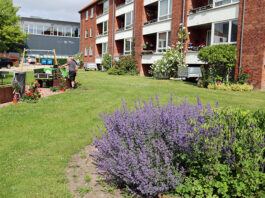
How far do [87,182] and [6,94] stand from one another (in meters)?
7.70

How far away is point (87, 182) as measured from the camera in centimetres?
395

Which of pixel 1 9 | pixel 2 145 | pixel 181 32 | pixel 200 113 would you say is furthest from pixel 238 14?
pixel 1 9

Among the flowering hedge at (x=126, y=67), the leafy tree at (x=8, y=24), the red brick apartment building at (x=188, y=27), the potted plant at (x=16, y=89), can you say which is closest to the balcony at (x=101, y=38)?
the red brick apartment building at (x=188, y=27)

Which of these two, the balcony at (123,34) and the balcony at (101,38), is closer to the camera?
the balcony at (123,34)

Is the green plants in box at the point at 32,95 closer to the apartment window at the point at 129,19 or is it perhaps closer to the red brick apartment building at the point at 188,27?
the red brick apartment building at the point at 188,27

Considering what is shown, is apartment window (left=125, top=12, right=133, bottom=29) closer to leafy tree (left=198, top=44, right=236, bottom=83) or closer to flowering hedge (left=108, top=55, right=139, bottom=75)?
flowering hedge (left=108, top=55, right=139, bottom=75)

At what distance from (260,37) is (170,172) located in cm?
1356

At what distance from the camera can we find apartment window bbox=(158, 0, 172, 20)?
22688 mm

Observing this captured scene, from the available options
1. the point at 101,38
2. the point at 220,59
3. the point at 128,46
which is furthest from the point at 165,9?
the point at 101,38

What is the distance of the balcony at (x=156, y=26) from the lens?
890 inches

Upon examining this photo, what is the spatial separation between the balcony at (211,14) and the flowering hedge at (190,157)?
14198 millimetres

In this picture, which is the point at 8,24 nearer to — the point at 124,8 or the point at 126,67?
the point at 124,8

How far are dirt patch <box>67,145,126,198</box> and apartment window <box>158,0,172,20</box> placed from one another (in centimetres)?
2014

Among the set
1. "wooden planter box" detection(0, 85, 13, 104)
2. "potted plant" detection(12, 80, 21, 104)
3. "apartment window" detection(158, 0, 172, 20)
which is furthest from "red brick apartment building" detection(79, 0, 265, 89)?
"wooden planter box" detection(0, 85, 13, 104)
